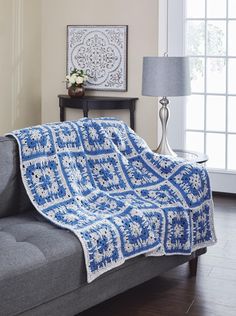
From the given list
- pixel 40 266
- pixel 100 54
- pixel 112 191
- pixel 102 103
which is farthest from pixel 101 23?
pixel 40 266

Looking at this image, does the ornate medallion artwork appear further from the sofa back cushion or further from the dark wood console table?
the sofa back cushion

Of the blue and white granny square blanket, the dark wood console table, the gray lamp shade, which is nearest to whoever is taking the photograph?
the blue and white granny square blanket

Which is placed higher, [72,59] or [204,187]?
[72,59]

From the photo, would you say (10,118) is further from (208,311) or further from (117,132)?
(208,311)

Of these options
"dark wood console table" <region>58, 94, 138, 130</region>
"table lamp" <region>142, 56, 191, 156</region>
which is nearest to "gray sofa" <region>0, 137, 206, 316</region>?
"table lamp" <region>142, 56, 191, 156</region>

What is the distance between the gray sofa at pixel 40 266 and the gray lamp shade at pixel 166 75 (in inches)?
48.7

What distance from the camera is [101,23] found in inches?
243

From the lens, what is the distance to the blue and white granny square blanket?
10.8 ft

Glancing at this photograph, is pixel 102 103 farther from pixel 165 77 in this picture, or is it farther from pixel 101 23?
pixel 165 77

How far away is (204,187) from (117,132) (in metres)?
0.59

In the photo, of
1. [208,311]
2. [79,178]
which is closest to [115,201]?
[79,178]

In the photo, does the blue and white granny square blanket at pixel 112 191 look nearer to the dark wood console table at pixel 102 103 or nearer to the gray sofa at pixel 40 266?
the gray sofa at pixel 40 266

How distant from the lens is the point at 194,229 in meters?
3.77

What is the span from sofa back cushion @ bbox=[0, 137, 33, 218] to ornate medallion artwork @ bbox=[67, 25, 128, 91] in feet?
8.97
